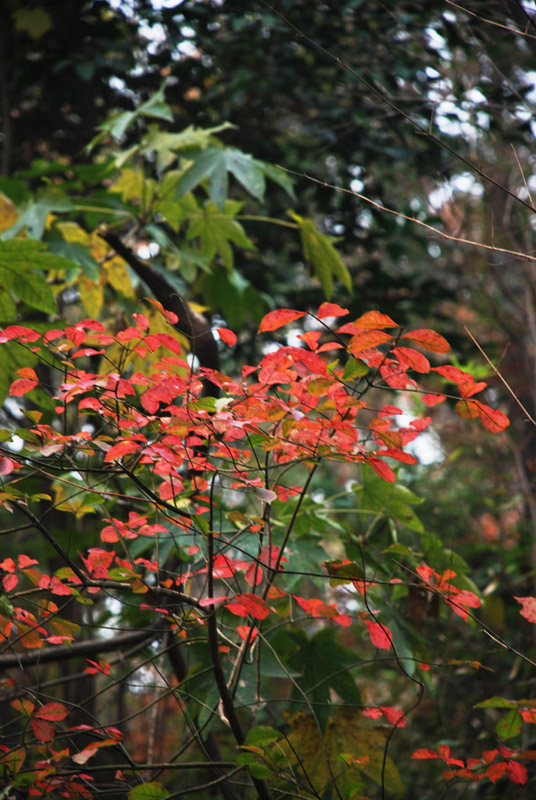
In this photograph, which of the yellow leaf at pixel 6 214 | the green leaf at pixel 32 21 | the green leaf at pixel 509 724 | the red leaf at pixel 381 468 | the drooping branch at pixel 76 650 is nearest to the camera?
the red leaf at pixel 381 468

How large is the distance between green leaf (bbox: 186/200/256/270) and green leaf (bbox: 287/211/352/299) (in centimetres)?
17

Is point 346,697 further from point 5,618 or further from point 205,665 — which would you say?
point 5,618

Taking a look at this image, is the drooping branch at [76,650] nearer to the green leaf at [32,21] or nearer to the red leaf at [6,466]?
the red leaf at [6,466]

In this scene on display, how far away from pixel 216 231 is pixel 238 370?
141 centimetres

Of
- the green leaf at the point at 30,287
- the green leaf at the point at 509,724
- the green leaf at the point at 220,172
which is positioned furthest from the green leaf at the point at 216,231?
the green leaf at the point at 509,724

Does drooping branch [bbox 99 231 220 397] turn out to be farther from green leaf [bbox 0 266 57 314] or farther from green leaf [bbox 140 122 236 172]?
green leaf [bbox 140 122 236 172]

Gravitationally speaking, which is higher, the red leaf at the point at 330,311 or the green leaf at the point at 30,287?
the red leaf at the point at 330,311

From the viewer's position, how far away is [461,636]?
3.11 m

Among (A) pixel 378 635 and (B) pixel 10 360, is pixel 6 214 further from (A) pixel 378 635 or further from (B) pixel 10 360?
(A) pixel 378 635

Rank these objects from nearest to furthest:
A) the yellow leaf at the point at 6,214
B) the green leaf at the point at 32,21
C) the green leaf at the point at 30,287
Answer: the green leaf at the point at 30,287 < the yellow leaf at the point at 6,214 < the green leaf at the point at 32,21

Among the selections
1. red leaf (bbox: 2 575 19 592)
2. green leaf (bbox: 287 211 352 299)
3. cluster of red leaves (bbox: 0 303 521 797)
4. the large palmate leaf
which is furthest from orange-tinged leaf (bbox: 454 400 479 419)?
green leaf (bbox: 287 211 352 299)

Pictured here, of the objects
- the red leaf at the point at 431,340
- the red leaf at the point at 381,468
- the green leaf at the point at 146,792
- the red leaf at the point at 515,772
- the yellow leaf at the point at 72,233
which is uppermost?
the red leaf at the point at 431,340

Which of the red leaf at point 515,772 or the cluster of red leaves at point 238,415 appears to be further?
the red leaf at point 515,772

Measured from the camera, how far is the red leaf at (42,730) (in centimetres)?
103
